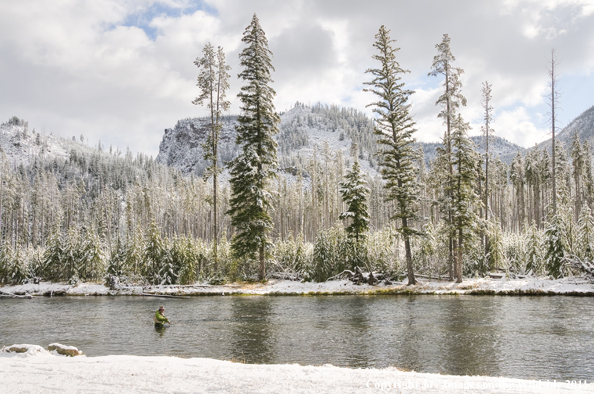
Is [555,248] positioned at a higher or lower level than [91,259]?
higher

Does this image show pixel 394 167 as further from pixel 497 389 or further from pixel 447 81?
pixel 497 389

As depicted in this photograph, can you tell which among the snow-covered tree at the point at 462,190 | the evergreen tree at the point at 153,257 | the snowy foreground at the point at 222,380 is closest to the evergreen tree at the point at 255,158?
the evergreen tree at the point at 153,257

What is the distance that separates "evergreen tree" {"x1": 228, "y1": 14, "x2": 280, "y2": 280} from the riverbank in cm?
311

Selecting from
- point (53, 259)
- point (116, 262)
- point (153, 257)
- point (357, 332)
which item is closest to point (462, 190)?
point (357, 332)

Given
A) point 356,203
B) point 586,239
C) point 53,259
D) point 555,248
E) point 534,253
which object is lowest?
point 53,259

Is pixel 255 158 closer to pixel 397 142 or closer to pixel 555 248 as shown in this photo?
pixel 397 142

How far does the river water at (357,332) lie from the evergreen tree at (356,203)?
38.3 ft

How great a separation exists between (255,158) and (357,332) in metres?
19.3

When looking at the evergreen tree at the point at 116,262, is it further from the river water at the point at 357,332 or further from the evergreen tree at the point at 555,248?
the evergreen tree at the point at 555,248

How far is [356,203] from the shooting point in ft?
118

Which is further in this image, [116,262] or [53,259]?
[53,259]

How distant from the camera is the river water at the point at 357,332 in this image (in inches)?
437

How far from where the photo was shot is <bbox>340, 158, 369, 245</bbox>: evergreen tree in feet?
115

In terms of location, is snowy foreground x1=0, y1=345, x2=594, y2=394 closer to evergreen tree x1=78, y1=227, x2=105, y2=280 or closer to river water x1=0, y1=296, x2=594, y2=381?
river water x1=0, y1=296, x2=594, y2=381
